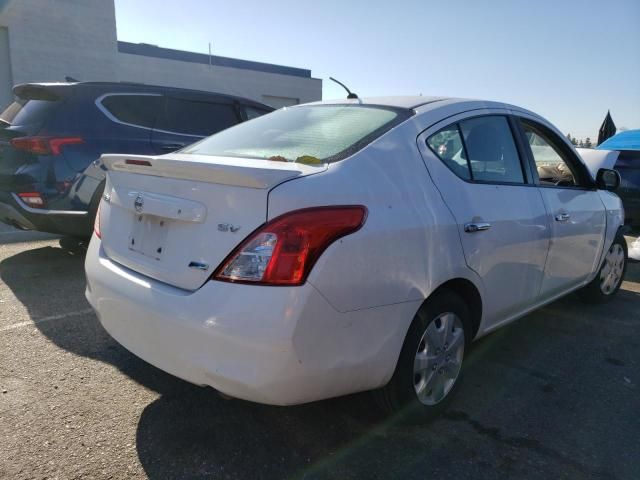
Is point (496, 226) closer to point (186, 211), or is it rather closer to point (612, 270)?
point (186, 211)

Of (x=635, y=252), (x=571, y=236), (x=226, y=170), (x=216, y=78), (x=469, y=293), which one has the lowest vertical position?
(x=635, y=252)

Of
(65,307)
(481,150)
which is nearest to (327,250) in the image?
(481,150)

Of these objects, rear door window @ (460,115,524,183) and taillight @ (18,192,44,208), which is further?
taillight @ (18,192,44,208)

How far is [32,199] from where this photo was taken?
482 cm

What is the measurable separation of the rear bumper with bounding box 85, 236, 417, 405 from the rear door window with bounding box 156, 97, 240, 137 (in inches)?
155

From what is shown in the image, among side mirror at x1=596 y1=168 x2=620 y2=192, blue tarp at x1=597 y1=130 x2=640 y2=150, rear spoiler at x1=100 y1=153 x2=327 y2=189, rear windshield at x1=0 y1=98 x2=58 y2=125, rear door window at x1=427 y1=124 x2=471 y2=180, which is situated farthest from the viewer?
blue tarp at x1=597 y1=130 x2=640 y2=150

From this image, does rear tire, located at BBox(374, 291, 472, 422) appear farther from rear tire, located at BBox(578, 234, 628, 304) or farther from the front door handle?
rear tire, located at BBox(578, 234, 628, 304)

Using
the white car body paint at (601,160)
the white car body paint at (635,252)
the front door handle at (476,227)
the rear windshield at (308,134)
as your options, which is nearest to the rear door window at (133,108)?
the rear windshield at (308,134)

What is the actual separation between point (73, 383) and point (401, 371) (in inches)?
72.1

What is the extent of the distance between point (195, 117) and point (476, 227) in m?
4.44

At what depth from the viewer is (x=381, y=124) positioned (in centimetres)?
266

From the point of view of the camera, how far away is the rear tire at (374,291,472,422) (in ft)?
8.04

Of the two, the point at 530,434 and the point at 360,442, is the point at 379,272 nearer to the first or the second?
the point at 360,442

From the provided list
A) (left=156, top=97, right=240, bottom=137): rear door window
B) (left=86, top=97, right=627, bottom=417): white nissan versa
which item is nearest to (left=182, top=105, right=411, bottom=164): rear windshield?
(left=86, top=97, right=627, bottom=417): white nissan versa
